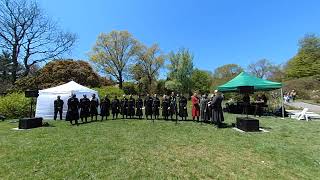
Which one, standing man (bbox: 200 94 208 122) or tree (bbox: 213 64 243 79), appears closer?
standing man (bbox: 200 94 208 122)

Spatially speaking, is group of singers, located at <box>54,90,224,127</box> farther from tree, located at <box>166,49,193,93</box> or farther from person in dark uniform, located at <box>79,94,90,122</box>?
tree, located at <box>166,49,193,93</box>

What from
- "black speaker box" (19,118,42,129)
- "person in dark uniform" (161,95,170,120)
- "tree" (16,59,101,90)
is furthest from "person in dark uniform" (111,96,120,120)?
"tree" (16,59,101,90)

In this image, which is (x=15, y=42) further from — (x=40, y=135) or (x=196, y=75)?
(x=196, y=75)

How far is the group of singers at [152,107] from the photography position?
619 inches

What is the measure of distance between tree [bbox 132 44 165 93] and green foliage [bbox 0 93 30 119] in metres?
35.8

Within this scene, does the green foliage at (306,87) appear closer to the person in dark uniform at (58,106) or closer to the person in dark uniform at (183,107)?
the person in dark uniform at (183,107)

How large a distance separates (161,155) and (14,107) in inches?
707

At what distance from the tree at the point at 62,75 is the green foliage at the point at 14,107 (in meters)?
9.40

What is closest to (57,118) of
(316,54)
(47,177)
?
(47,177)

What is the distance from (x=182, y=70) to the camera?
181ft

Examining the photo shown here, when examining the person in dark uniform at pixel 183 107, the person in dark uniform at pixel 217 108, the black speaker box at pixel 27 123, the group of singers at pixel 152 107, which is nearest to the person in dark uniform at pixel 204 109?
the group of singers at pixel 152 107

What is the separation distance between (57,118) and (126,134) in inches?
385

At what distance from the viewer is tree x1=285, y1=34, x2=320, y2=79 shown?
6288 cm

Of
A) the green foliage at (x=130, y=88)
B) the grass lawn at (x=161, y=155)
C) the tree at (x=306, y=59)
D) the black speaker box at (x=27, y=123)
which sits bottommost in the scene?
the grass lawn at (x=161, y=155)
